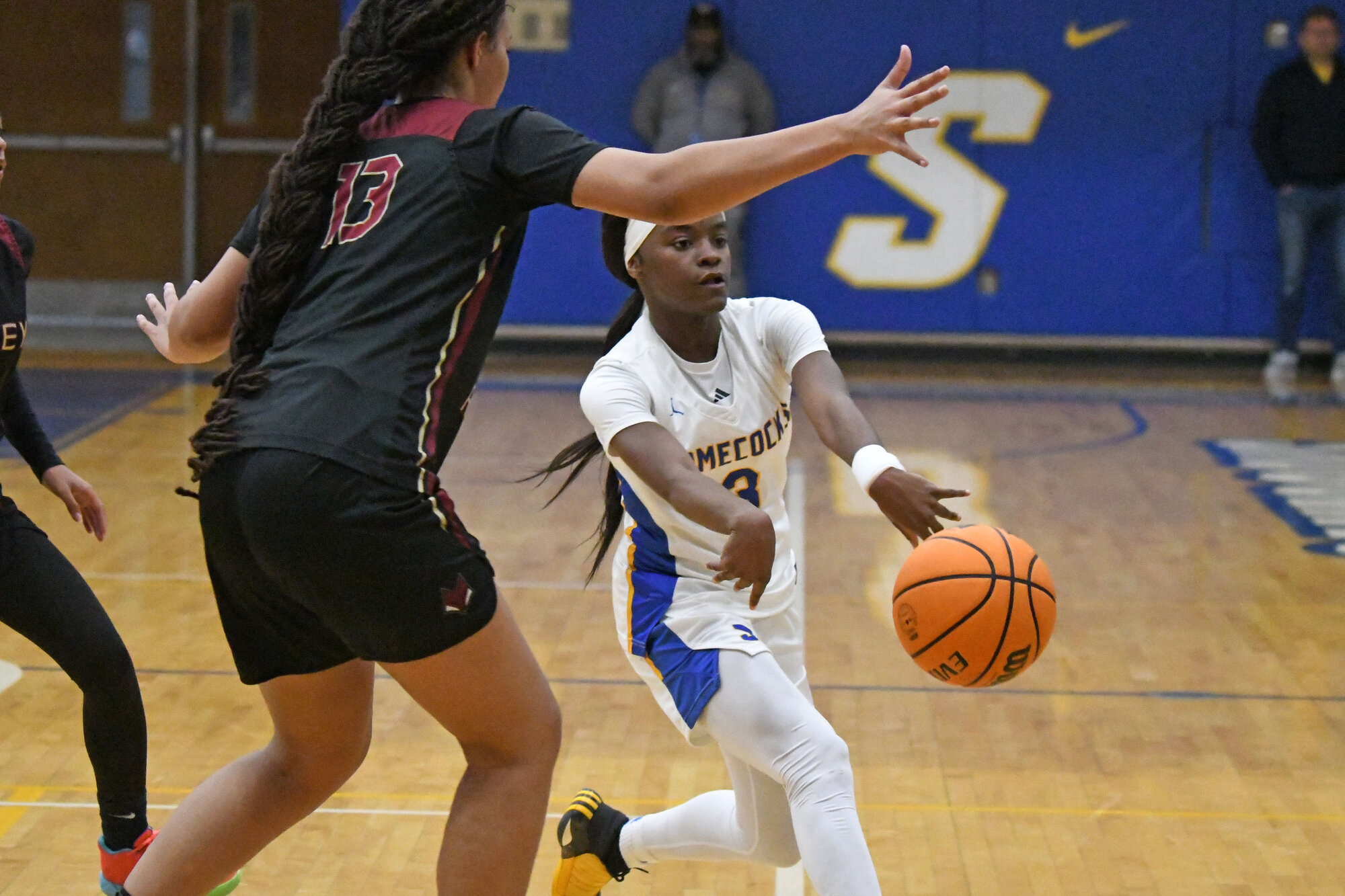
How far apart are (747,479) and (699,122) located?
8.89 meters

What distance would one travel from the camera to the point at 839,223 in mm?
12875

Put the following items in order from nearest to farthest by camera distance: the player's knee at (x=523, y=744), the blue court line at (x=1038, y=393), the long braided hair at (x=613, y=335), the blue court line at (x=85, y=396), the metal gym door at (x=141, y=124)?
the player's knee at (x=523, y=744) → the long braided hair at (x=613, y=335) → the blue court line at (x=85, y=396) → the blue court line at (x=1038, y=393) → the metal gym door at (x=141, y=124)

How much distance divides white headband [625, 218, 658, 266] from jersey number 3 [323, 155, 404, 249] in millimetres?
1025

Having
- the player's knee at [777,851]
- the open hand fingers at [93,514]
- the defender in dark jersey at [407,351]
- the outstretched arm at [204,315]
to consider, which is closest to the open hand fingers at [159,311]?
the outstretched arm at [204,315]

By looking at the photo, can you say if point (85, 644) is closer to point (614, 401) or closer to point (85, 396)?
point (614, 401)

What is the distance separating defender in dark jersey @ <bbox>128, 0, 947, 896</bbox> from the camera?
2.43 metres

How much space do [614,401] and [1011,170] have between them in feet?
33.2

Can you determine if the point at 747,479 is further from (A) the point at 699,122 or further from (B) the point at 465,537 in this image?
(A) the point at 699,122

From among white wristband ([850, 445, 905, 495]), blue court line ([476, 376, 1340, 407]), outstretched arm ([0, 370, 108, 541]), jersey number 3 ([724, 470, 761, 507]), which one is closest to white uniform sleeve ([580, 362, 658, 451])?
jersey number 3 ([724, 470, 761, 507])

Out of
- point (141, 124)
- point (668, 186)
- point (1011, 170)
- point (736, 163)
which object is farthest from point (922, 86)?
point (141, 124)

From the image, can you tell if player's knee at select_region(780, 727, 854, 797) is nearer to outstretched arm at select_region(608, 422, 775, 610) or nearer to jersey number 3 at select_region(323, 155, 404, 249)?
outstretched arm at select_region(608, 422, 775, 610)

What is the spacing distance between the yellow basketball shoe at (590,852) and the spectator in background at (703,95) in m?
8.52

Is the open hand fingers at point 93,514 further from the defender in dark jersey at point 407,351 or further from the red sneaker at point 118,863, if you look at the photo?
the defender in dark jersey at point 407,351

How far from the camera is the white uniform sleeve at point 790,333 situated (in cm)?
349
